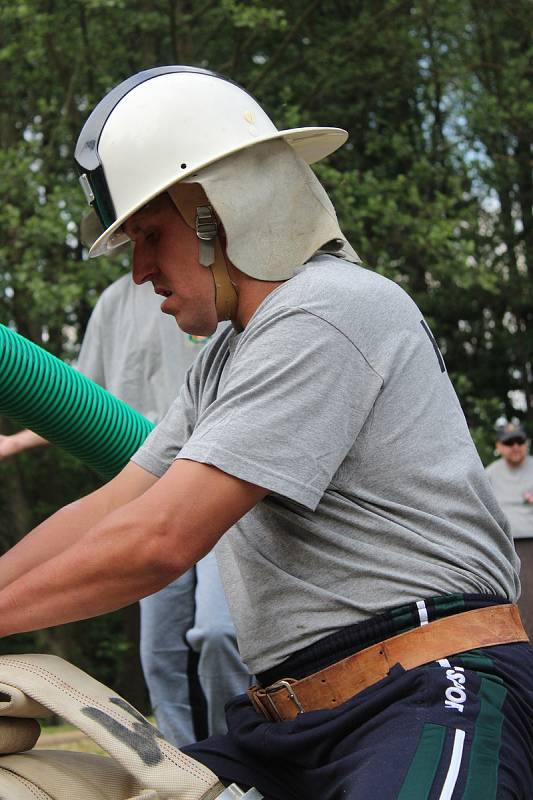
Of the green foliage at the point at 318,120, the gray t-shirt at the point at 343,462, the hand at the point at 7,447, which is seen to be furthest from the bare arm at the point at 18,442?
the green foliage at the point at 318,120

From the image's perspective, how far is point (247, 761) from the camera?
7.65 feet

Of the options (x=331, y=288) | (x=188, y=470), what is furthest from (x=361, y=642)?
Answer: (x=331, y=288)

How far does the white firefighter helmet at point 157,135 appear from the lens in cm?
225

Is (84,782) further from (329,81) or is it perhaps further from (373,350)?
(329,81)

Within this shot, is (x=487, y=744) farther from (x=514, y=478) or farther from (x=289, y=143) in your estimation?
(x=514, y=478)

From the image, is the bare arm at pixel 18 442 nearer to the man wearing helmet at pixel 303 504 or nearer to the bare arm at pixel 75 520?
the bare arm at pixel 75 520

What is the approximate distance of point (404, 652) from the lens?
206cm

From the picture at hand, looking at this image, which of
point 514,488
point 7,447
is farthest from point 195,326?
point 514,488

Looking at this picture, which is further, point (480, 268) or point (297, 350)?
point (480, 268)

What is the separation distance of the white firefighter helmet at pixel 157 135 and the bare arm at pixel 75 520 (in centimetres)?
50

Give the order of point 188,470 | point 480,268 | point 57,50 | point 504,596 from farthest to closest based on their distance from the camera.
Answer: point 57,50 < point 480,268 < point 504,596 < point 188,470

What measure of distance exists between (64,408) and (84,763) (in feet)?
3.73

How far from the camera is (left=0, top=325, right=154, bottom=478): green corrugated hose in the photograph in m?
2.88

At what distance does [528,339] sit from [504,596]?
1513 centimetres
